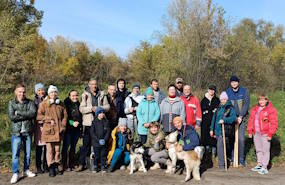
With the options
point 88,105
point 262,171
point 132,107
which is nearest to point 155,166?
point 132,107

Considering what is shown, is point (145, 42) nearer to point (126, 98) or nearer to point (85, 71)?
point (85, 71)

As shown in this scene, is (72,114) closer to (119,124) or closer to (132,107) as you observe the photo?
(119,124)

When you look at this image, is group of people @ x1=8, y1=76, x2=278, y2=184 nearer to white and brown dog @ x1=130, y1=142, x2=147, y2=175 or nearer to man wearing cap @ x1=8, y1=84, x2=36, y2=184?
man wearing cap @ x1=8, y1=84, x2=36, y2=184

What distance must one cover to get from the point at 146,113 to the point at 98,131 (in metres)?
1.19

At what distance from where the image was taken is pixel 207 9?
15297mm

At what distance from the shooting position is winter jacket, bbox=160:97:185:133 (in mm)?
6441

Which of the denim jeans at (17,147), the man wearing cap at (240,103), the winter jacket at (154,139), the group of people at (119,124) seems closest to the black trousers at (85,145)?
the group of people at (119,124)

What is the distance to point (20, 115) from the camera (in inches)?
218

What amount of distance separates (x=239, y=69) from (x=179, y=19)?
4.57 meters

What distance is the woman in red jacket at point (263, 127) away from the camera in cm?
617

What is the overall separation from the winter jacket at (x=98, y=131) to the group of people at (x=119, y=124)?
0.07 ft

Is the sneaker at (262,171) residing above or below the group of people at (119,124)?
below

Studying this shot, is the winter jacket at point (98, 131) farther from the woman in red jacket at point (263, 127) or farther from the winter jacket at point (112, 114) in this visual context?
the woman in red jacket at point (263, 127)

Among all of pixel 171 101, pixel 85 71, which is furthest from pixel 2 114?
pixel 85 71
